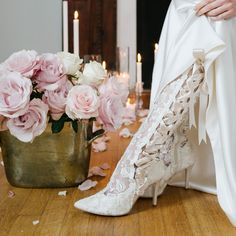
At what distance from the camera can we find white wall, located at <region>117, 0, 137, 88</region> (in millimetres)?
2877

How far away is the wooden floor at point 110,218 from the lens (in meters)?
1.00

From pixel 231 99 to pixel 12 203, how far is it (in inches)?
20.4

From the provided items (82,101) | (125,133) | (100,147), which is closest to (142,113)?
(125,133)

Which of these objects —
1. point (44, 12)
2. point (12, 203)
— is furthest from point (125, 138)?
point (44, 12)

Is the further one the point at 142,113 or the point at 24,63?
the point at 142,113

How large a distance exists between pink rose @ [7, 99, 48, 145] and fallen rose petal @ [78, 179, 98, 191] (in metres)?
0.19

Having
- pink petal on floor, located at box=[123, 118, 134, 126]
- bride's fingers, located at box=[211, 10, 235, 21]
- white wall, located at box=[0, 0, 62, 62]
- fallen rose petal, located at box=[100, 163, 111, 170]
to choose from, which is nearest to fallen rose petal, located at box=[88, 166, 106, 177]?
fallen rose petal, located at box=[100, 163, 111, 170]

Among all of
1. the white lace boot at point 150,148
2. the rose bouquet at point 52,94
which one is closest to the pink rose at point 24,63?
the rose bouquet at point 52,94

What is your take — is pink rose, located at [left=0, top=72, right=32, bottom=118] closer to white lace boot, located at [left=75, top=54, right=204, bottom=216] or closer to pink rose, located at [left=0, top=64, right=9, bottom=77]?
pink rose, located at [left=0, top=64, right=9, bottom=77]

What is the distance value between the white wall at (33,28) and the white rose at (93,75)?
1.44 m

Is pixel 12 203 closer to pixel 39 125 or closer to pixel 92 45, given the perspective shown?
pixel 39 125

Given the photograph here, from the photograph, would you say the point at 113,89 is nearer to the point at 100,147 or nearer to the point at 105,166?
the point at 105,166

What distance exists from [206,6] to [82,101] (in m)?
0.33

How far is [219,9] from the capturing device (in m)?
1.10
